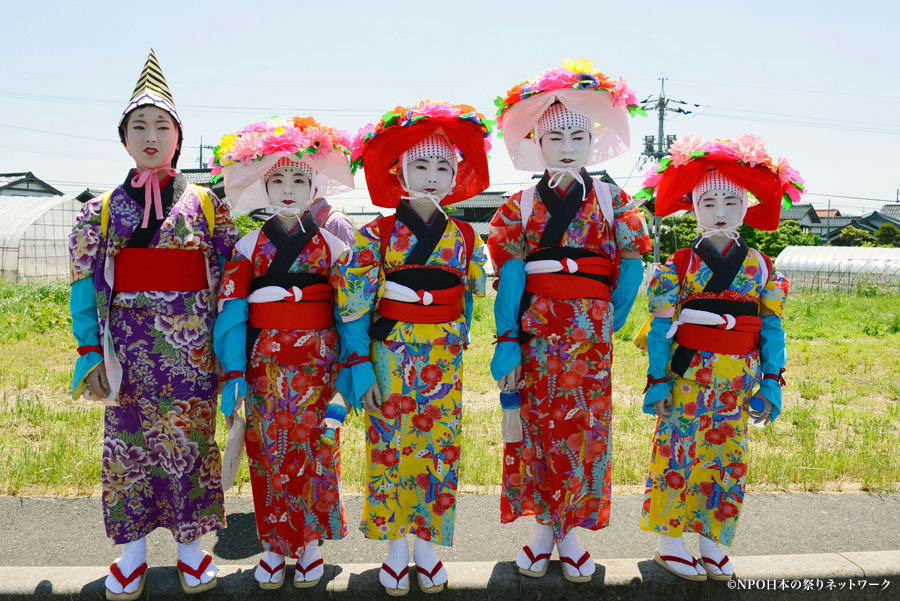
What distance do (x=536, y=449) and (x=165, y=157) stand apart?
8.26ft

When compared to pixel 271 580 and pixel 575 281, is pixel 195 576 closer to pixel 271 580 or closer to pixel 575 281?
pixel 271 580

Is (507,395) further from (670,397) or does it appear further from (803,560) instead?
(803,560)

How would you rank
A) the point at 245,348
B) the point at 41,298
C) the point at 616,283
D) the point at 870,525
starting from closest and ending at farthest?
the point at 245,348 < the point at 616,283 < the point at 870,525 < the point at 41,298

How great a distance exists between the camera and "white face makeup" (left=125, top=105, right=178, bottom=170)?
10.3 ft

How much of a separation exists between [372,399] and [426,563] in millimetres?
883

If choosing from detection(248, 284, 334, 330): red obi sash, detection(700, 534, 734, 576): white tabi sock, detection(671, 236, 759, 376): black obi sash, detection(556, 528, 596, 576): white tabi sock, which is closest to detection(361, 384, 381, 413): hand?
detection(248, 284, 334, 330): red obi sash

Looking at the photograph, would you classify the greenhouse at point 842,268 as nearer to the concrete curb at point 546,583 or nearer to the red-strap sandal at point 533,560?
the concrete curb at point 546,583

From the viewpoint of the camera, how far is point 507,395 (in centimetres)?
322

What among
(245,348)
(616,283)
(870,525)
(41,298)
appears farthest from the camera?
(41,298)

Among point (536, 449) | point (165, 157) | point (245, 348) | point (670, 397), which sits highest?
point (165, 157)

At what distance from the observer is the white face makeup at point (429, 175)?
10.3 ft

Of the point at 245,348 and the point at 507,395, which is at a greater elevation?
the point at 245,348

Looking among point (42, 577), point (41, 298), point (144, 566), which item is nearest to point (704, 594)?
point (144, 566)

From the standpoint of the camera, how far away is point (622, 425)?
19.9 ft
